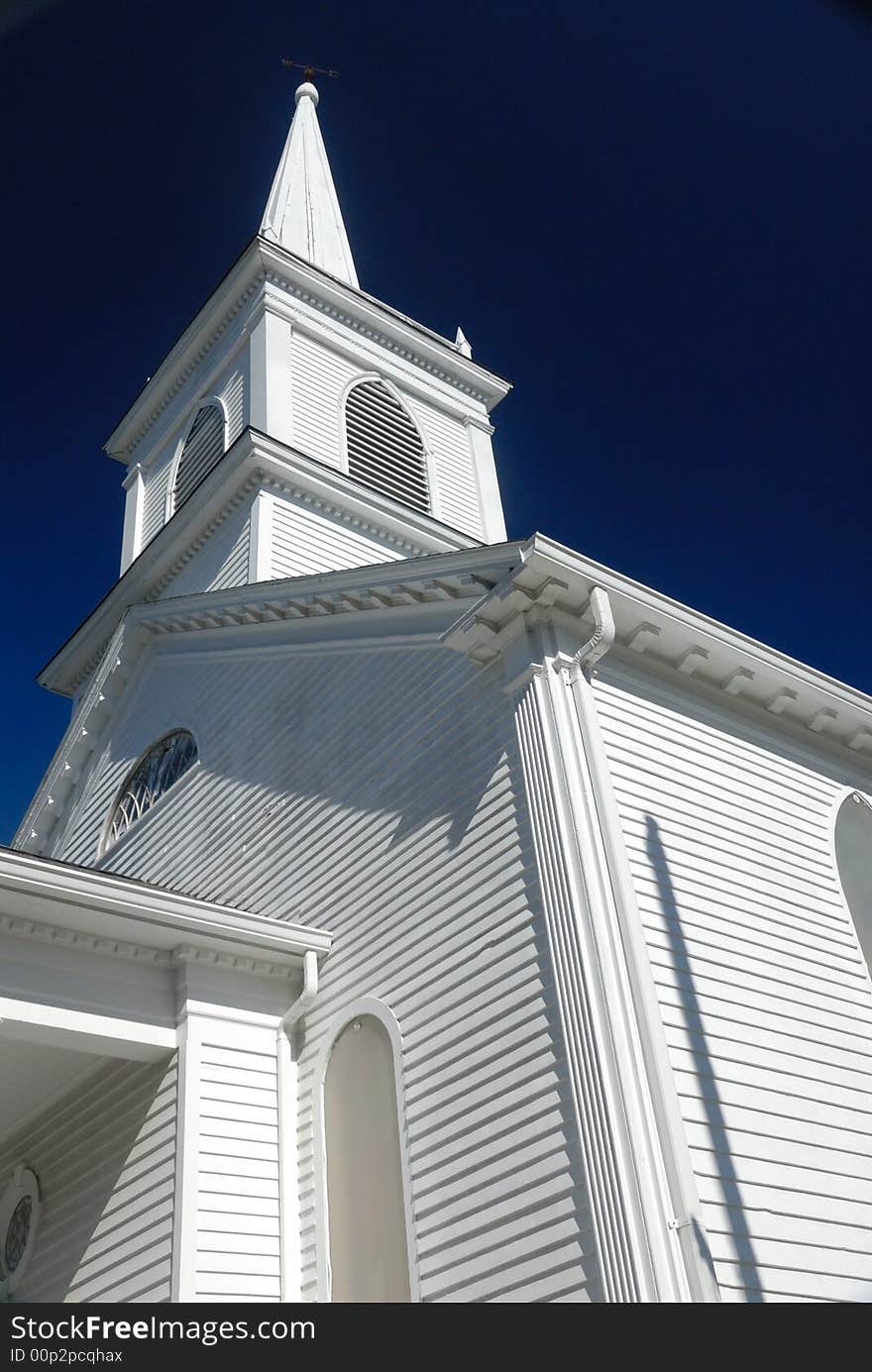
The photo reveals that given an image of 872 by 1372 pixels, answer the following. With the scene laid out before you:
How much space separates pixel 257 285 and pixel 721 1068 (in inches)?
625

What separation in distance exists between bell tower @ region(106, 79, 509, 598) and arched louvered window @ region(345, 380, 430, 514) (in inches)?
1.0

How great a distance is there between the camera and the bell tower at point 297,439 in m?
16.5

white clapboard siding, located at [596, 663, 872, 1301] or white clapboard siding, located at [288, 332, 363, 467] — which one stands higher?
white clapboard siding, located at [288, 332, 363, 467]

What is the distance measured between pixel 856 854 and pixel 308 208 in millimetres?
19490

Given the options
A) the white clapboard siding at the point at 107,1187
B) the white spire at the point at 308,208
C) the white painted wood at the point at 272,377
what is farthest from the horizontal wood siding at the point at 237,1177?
the white spire at the point at 308,208

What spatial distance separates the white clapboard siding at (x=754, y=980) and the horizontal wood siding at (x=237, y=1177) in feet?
11.6

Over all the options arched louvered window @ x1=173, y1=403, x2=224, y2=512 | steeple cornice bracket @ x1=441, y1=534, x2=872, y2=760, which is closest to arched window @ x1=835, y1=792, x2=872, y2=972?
steeple cornice bracket @ x1=441, y1=534, x2=872, y2=760

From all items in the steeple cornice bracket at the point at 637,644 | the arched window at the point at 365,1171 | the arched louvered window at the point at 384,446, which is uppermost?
the arched louvered window at the point at 384,446

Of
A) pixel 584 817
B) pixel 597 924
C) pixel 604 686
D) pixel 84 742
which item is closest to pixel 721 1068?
pixel 597 924

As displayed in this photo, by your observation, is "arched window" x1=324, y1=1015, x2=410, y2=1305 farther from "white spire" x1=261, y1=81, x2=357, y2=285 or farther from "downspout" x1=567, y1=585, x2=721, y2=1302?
"white spire" x1=261, y1=81, x2=357, y2=285

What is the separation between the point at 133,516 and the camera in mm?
21031

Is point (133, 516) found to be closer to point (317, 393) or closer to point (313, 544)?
point (317, 393)

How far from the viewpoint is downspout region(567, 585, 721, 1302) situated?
646cm

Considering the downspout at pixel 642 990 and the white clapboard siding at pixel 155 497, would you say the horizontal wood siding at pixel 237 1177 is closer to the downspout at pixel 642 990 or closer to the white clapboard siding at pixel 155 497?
the downspout at pixel 642 990
